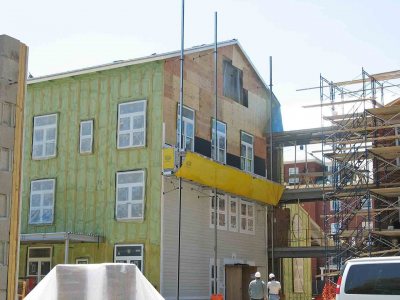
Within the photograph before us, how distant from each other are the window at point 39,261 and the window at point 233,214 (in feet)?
27.0

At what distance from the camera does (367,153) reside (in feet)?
92.5

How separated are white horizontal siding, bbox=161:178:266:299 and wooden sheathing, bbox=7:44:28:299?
48.5 ft

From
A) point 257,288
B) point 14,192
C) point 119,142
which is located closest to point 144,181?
point 119,142

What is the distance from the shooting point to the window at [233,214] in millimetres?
30986

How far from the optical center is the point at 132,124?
1091 inches

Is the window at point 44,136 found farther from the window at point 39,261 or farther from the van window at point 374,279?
the van window at point 374,279

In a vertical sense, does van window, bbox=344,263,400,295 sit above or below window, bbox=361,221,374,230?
below

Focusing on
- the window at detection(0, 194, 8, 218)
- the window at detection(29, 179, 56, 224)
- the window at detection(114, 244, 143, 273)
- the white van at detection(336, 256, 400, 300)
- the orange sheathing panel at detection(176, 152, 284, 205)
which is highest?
the orange sheathing panel at detection(176, 152, 284, 205)

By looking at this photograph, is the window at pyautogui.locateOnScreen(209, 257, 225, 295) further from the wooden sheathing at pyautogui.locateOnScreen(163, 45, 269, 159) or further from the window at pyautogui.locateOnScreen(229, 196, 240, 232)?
the wooden sheathing at pyautogui.locateOnScreen(163, 45, 269, 159)

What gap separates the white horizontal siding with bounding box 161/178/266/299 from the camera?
26156mm

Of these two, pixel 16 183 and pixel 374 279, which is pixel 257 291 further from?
pixel 16 183

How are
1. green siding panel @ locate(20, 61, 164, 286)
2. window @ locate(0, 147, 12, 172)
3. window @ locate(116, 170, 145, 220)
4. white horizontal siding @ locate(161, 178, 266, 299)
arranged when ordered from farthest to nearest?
1. window @ locate(116, 170, 145, 220)
2. green siding panel @ locate(20, 61, 164, 286)
3. white horizontal siding @ locate(161, 178, 266, 299)
4. window @ locate(0, 147, 12, 172)

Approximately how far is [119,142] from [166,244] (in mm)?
4844

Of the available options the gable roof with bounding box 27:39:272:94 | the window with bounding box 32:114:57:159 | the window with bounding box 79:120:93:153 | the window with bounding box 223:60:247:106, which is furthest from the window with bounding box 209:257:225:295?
the gable roof with bounding box 27:39:272:94
